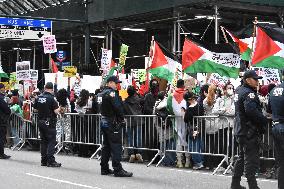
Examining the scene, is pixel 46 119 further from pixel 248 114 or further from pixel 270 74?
pixel 248 114

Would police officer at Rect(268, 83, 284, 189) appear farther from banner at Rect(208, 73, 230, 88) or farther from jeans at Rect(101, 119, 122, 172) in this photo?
banner at Rect(208, 73, 230, 88)

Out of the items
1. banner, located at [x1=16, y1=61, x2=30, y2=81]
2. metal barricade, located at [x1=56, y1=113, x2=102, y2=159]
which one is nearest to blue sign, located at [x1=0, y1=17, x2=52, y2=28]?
banner, located at [x1=16, y1=61, x2=30, y2=81]

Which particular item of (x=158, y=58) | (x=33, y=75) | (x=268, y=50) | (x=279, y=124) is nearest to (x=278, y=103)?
(x=279, y=124)

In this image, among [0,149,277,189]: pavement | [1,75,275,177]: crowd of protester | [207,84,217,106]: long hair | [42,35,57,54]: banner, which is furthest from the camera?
[42,35,57,54]: banner

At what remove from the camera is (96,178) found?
12.8 metres

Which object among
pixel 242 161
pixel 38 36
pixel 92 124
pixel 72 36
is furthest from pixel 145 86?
pixel 72 36

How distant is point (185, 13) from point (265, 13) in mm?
3832

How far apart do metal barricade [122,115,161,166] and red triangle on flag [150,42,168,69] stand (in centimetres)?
202

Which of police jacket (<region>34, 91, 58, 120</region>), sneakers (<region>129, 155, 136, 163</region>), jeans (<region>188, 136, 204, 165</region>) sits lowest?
sneakers (<region>129, 155, 136, 163</region>)

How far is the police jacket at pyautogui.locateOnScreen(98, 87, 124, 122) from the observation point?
43.1 ft

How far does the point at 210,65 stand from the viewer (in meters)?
A: 15.8

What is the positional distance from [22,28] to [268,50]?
17211mm

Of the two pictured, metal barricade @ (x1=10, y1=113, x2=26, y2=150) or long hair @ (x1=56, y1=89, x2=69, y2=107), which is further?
metal barricade @ (x1=10, y1=113, x2=26, y2=150)

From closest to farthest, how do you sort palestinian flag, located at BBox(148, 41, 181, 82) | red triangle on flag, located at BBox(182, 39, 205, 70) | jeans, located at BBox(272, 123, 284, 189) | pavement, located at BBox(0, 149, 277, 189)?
1. jeans, located at BBox(272, 123, 284, 189)
2. pavement, located at BBox(0, 149, 277, 189)
3. red triangle on flag, located at BBox(182, 39, 205, 70)
4. palestinian flag, located at BBox(148, 41, 181, 82)
